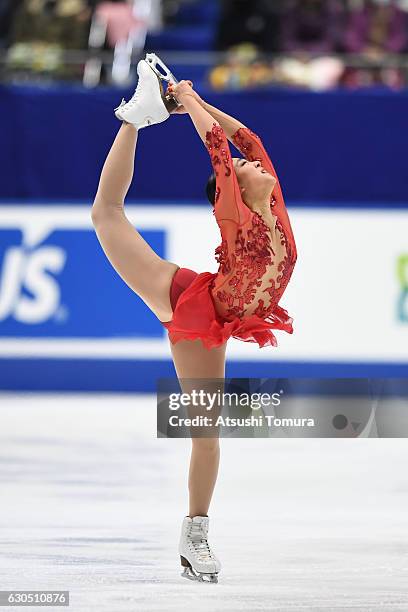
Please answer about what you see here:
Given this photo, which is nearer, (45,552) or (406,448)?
(45,552)

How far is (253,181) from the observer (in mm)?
3484

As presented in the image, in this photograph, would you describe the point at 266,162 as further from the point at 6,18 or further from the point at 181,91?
the point at 6,18

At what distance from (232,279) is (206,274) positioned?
11 cm

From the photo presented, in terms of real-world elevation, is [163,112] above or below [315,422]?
above

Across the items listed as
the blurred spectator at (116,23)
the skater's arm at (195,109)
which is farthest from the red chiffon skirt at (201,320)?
the blurred spectator at (116,23)

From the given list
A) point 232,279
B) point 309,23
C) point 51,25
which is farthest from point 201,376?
point 309,23

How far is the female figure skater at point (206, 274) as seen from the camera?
135 inches

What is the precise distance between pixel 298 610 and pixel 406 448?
3.09 meters

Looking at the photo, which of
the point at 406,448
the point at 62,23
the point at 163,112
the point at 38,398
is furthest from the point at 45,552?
the point at 62,23

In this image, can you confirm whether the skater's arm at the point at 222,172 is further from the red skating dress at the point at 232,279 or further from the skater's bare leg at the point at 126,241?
the skater's bare leg at the point at 126,241

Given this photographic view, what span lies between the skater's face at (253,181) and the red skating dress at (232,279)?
0.18ft

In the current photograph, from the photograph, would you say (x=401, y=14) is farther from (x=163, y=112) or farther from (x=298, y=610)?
(x=298, y=610)

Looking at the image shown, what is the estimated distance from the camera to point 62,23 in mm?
9070

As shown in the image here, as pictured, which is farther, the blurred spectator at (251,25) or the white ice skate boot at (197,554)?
the blurred spectator at (251,25)
